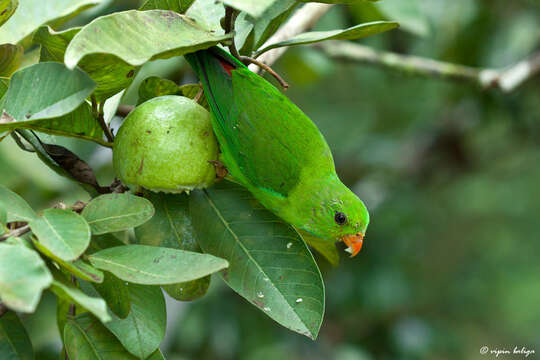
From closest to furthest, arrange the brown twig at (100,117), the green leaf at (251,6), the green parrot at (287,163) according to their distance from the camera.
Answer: the green leaf at (251,6)
the brown twig at (100,117)
the green parrot at (287,163)

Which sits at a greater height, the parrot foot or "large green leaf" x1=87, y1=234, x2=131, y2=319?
the parrot foot

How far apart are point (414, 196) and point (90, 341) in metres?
3.67

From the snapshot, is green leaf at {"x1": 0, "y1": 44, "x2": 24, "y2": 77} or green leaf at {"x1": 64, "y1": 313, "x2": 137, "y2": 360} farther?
green leaf at {"x1": 0, "y1": 44, "x2": 24, "y2": 77}

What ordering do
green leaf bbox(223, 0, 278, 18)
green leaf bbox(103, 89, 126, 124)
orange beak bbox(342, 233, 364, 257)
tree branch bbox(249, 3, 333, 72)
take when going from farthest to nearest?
tree branch bbox(249, 3, 333, 72) < orange beak bbox(342, 233, 364, 257) < green leaf bbox(103, 89, 126, 124) < green leaf bbox(223, 0, 278, 18)

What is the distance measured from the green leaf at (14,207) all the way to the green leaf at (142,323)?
30cm

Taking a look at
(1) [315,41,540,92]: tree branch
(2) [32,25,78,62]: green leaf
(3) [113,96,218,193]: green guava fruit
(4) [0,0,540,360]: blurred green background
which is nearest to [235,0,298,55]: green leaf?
(3) [113,96,218,193]: green guava fruit

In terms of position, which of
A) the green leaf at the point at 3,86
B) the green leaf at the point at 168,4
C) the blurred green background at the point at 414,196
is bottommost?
the blurred green background at the point at 414,196

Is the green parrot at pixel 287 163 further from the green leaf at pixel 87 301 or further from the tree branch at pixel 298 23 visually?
the green leaf at pixel 87 301

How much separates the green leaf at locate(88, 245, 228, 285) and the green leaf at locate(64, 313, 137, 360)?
0.81 ft

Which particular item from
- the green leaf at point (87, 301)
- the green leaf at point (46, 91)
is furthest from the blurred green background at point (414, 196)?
the green leaf at point (87, 301)

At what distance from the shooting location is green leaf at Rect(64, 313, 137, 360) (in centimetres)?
125

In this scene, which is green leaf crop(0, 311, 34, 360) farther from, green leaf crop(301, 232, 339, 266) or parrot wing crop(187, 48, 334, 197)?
green leaf crop(301, 232, 339, 266)

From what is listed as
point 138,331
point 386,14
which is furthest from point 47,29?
point 386,14

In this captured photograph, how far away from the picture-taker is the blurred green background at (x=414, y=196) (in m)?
3.20
